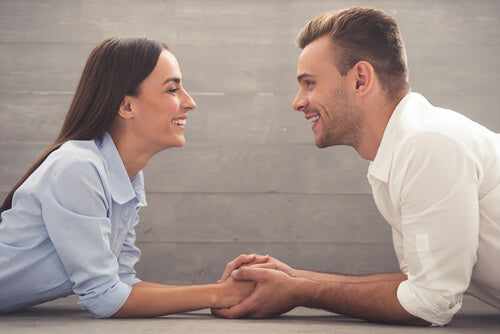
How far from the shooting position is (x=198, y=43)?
7.34 feet

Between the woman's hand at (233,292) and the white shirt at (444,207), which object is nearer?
the white shirt at (444,207)

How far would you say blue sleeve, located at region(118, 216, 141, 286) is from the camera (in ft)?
5.24

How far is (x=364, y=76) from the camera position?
1471mm

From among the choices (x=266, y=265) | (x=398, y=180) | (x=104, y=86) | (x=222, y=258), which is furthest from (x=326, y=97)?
(x=222, y=258)

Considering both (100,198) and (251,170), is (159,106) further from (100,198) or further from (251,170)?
(251,170)

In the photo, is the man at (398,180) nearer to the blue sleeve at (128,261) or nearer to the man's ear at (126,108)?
Answer: the blue sleeve at (128,261)

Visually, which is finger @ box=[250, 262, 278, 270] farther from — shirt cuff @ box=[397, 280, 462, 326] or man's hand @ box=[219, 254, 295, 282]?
shirt cuff @ box=[397, 280, 462, 326]

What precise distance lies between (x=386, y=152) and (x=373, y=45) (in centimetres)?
35

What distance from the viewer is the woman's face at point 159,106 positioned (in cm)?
150

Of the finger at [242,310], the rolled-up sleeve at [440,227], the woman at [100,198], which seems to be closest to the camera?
the rolled-up sleeve at [440,227]

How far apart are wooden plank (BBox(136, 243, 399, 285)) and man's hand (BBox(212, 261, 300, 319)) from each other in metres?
0.82

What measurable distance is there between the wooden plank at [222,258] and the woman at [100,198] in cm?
61

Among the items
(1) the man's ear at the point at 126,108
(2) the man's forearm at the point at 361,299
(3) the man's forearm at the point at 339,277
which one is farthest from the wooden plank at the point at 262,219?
(2) the man's forearm at the point at 361,299

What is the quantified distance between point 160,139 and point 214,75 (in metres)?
0.78
